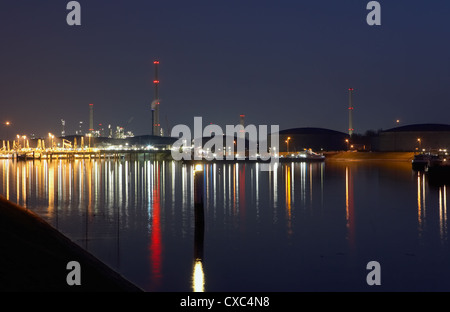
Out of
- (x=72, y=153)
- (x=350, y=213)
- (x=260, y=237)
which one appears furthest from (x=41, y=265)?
(x=72, y=153)

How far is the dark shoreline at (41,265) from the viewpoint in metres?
9.40

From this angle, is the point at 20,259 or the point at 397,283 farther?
the point at 397,283

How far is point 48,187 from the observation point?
38.8 metres

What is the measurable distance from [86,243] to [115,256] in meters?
1.70

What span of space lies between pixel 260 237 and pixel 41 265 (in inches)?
399

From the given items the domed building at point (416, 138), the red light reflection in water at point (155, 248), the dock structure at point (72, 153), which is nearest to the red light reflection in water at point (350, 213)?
the red light reflection in water at point (155, 248)

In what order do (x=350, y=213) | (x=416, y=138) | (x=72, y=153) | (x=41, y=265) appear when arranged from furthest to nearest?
(x=72, y=153) < (x=416, y=138) < (x=350, y=213) < (x=41, y=265)

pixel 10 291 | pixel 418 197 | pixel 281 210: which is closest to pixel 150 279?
pixel 10 291

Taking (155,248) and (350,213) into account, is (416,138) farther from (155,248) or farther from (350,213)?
(155,248)

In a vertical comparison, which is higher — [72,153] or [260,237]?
[72,153]

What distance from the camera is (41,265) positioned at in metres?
10.8

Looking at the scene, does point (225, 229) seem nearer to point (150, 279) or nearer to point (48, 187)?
point (150, 279)

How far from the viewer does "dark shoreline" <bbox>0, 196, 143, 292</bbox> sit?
940 cm

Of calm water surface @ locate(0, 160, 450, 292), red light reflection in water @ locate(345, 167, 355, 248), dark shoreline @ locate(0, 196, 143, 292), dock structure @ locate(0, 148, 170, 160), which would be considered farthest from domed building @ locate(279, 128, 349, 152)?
dark shoreline @ locate(0, 196, 143, 292)
